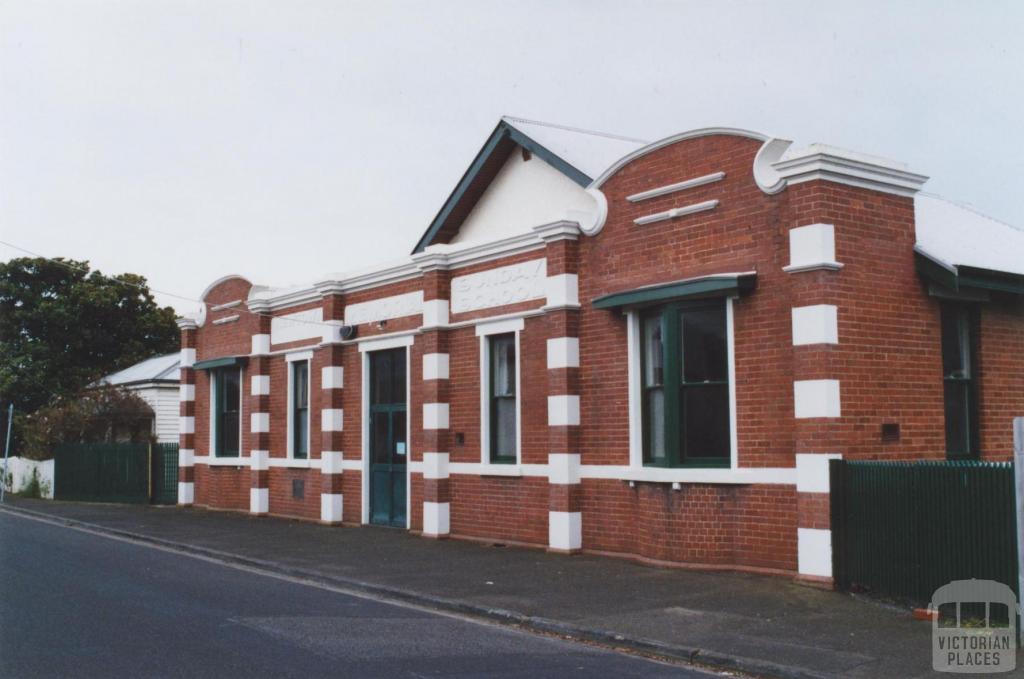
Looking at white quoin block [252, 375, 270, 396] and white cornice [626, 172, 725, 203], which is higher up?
white cornice [626, 172, 725, 203]

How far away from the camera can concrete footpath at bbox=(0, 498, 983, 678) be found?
8766 mm

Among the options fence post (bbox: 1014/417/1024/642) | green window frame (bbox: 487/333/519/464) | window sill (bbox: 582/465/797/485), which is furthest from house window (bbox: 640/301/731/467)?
fence post (bbox: 1014/417/1024/642)

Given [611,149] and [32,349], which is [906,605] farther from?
[32,349]

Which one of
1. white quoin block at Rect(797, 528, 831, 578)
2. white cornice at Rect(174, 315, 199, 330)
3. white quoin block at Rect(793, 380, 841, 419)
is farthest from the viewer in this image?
white cornice at Rect(174, 315, 199, 330)

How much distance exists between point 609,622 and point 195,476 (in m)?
18.4

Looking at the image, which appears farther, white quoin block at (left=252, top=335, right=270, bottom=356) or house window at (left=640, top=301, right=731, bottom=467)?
white quoin block at (left=252, top=335, right=270, bottom=356)

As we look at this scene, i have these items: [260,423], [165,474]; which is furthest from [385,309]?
[165,474]

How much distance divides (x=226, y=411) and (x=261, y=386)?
2.52 m

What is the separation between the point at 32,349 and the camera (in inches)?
1752

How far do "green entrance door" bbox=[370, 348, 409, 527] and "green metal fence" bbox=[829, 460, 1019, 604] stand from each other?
9.32m

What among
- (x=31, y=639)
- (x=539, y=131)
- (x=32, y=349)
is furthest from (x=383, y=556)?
(x=32, y=349)

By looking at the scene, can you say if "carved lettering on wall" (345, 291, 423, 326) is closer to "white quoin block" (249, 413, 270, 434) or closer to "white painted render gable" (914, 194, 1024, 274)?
"white quoin block" (249, 413, 270, 434)

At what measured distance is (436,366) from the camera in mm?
17766

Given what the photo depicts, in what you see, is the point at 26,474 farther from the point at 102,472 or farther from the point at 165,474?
the point at 165,474
